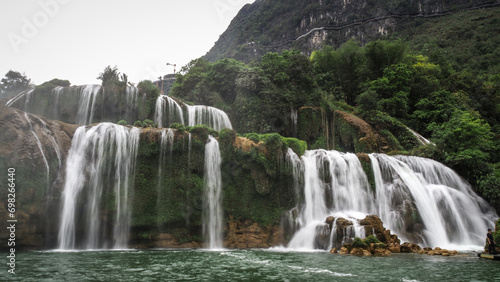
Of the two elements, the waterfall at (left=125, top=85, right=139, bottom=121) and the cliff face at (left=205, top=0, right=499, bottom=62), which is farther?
the cliff face at (left=205, top=0, right=499, bottom=62)

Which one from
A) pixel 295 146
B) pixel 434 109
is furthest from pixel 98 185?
pixel 434 109

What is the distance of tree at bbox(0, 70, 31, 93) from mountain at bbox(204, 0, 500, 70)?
52298 mm

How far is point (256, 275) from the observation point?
29.9 ft

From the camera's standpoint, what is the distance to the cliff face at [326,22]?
78875 mm

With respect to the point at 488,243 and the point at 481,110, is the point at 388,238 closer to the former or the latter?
the point at 488,243

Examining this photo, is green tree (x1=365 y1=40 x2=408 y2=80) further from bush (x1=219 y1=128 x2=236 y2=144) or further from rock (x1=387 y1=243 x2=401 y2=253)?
rock (x1=387 y1=243 x2=401 y2=253)

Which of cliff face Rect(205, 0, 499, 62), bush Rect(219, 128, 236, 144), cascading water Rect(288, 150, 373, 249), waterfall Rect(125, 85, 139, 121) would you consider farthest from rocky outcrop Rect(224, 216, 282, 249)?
cliff face Rect(205, 0, 499, 62)

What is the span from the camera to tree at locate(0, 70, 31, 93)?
35375mm

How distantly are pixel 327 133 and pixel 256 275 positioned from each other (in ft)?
69.6

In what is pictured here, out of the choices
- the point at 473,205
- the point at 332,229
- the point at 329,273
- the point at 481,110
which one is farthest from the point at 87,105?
the point at 481,110

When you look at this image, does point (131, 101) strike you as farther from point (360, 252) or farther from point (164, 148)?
point (360, 252)

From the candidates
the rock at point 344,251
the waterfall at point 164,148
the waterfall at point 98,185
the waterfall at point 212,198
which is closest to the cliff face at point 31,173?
the waterfall at point 98,185

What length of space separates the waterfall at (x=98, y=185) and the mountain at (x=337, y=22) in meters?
58.3

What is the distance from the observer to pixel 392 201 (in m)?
20.0
